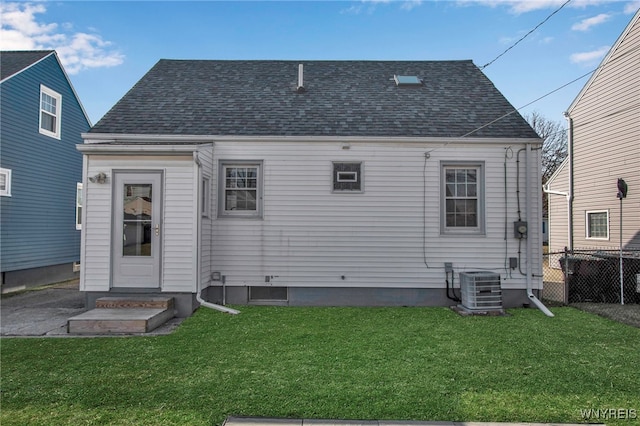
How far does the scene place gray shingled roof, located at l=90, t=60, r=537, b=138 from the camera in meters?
7.66

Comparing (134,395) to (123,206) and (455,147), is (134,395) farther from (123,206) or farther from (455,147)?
(455,147)

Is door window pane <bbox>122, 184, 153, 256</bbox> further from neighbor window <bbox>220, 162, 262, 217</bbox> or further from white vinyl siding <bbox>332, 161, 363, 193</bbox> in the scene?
white vinyl siding <bbox>332, 161, 363, 193</bbox>

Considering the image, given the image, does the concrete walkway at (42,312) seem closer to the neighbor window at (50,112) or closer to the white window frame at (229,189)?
the white window frame at (229,189)

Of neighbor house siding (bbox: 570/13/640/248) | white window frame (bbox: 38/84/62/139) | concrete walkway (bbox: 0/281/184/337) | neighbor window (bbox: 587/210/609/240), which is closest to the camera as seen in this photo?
concrete walkway (bbox: 0/281/184/337)

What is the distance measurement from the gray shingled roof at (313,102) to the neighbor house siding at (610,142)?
4052 millimetres

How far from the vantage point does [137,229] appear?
6535 millimetres

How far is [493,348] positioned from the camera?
474cm

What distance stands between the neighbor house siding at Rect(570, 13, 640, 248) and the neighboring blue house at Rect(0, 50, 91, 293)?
1485cm

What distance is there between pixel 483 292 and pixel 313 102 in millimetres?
5266

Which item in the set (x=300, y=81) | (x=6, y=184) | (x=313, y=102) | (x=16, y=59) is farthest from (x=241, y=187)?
(x=16, y=59)

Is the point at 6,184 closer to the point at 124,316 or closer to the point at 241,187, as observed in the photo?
the point at 241,187

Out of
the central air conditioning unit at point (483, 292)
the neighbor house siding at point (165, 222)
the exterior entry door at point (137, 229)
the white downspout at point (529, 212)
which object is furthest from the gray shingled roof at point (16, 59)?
the white downspout at point (529, 212)

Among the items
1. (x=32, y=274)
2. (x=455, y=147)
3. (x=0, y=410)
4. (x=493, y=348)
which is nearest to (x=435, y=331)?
(x=493, y=348)

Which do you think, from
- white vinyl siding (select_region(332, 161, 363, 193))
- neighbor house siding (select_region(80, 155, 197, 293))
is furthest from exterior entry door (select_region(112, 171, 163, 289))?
white vinyl siding (select_region(332, 161, 363, 193))
